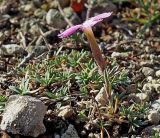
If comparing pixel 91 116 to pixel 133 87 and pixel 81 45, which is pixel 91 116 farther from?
pixel 81 45

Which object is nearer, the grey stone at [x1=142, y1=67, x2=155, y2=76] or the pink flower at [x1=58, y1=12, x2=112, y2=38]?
the pink flower at [x1=58, y1=12, x2=112, y2=38]

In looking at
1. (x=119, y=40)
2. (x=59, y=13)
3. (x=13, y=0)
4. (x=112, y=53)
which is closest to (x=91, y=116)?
(x=112, y=53)

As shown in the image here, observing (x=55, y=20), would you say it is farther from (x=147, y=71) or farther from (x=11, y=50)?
(x=147, y=71)

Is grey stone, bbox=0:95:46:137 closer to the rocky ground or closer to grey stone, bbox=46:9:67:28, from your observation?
the rocky ground

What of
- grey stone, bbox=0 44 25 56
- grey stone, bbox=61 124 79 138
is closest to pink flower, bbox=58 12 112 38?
grey stone, bbox=61 124 79 138

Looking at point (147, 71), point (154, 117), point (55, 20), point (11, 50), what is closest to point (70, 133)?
point (154, 117)

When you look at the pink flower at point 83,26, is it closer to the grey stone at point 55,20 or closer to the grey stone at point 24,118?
the grey stone at point 24,118

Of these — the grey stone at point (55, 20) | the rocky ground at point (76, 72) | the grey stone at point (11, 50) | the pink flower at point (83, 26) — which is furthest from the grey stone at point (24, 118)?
the grey stone at point (55, 20)
